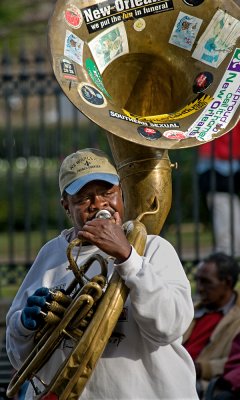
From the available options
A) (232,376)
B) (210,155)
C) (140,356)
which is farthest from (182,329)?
(210,155)

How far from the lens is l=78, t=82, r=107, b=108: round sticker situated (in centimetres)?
451

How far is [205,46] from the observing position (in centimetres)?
502

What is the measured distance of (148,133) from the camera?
4.42 metres

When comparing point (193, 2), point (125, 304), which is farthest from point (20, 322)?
point (193, 2)

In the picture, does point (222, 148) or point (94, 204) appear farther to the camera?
point (222, 148)

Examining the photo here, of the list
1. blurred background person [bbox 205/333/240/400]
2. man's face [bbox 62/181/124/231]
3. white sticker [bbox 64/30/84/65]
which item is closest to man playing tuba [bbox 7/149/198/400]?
man's face [bbox 62/181/124/231]

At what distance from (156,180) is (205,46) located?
2.10ft

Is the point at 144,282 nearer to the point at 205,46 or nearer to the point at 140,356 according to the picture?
the point at 140,356

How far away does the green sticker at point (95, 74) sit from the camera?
4.71m

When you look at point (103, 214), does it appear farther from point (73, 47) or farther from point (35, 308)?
point (73, 47)

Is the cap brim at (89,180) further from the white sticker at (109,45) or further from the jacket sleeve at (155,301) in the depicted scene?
the white sticker at (109,45)

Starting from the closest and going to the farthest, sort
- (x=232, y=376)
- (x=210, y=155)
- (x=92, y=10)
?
(x=92, y=10) < (x=232, y=376) < (x=210, y=155)

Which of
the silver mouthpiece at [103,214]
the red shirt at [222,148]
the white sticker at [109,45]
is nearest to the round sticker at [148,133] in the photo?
the silver mouthpiece at [103,214]

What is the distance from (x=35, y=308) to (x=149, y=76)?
143cm
